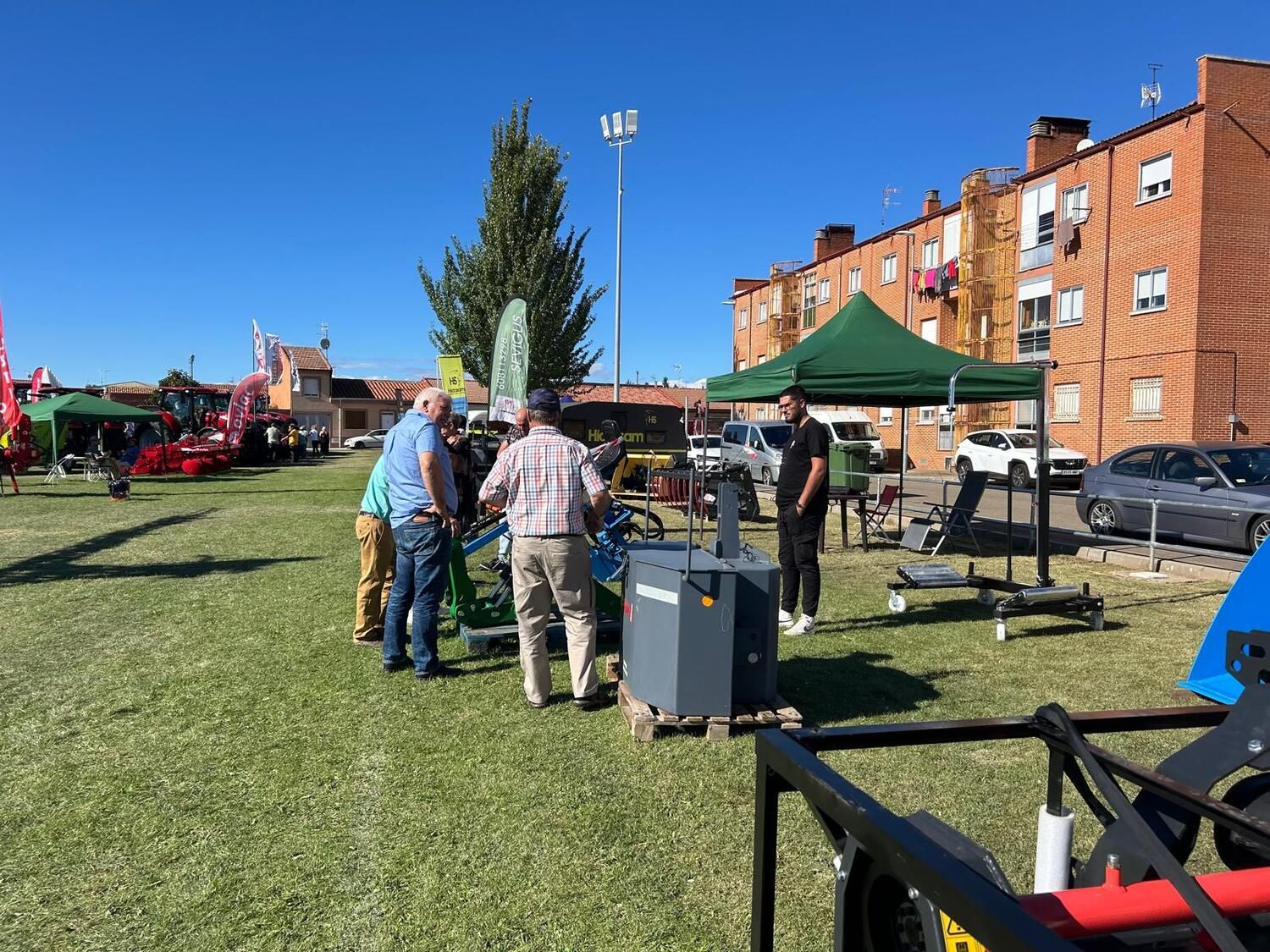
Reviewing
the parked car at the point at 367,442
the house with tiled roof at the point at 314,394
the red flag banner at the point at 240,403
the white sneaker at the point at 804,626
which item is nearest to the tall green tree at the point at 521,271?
the red flag banner at the point at 240,403

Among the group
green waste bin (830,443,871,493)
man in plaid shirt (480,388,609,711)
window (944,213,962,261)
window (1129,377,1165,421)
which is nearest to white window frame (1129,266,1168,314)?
window (1129,377,1165,421)

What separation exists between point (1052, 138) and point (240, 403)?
29.9 meters

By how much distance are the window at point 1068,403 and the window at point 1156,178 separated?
238 inches

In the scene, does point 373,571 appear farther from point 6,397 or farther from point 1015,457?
point 1015,457

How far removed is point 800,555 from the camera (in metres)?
6.55

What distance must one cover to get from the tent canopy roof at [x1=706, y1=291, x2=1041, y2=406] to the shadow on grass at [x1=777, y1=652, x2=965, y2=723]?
4.52 meters

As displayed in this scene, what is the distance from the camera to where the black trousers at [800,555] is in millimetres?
6508

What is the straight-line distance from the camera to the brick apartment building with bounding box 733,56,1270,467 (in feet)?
77.3

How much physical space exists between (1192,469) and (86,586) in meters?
13.6

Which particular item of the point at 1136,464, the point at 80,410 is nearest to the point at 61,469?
Answer: the point at 80,410

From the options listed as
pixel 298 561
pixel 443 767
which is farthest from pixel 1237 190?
pixel 443 767

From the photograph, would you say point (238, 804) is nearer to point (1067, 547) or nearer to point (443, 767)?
point (443, 767)

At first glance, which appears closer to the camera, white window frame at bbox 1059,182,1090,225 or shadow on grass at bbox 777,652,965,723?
shadow on grass at bbox 777,652,965,723

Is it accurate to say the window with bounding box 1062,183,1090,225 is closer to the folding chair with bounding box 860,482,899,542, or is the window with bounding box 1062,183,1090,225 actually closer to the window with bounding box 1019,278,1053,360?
the window with bounding box 1019,278,1053,360
